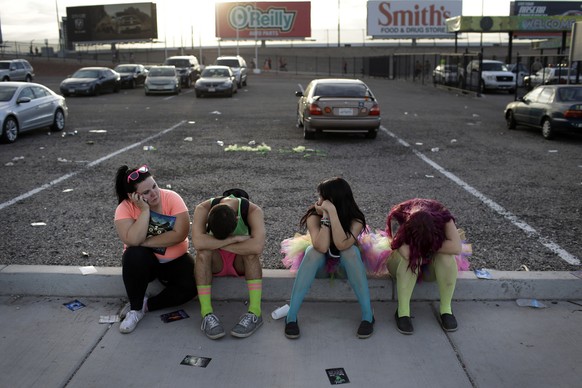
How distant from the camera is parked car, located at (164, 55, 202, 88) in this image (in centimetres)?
3450

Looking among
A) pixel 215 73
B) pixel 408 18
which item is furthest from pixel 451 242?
pixel 408 18

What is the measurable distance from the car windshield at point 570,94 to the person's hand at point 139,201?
12.3m

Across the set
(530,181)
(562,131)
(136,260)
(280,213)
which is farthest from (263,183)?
(562,131)

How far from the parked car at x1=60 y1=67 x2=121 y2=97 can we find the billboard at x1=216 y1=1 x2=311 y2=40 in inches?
1569

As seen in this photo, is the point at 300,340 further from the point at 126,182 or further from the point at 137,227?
the point at 126,182

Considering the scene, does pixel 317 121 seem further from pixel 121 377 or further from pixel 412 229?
pixel 121 377

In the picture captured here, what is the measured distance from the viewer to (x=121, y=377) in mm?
3531

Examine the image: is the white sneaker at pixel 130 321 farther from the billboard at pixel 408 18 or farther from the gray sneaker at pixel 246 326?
the billboard at pixel 408 18

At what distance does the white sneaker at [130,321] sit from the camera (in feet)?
13.4

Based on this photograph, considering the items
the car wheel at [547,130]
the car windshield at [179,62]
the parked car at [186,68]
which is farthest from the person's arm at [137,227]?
the car windshield at [179,62]

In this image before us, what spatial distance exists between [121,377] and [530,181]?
7.38 metres

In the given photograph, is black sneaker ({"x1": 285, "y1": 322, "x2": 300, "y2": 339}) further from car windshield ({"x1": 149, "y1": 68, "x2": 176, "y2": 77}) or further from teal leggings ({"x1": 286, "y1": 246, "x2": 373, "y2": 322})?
car windshield ({"x1": 149, "y1": 68, "x2": 176, "y2": 77})

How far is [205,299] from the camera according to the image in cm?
425

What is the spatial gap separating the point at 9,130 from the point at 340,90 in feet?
24.6
